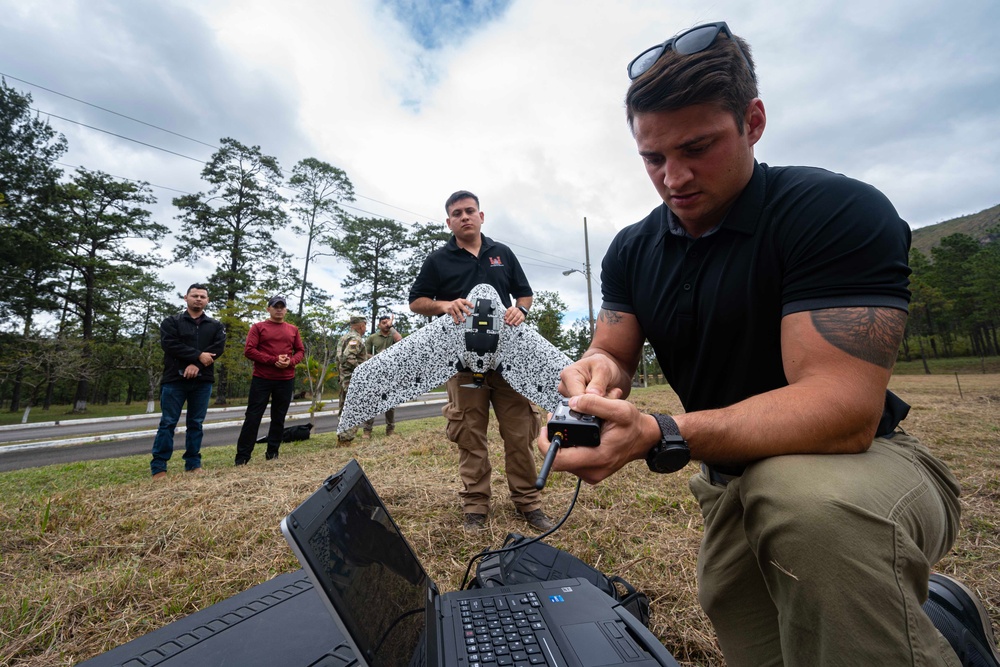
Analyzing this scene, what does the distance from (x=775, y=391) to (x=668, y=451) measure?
1.00ft

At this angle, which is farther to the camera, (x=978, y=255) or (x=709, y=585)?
(x=978, y=255)

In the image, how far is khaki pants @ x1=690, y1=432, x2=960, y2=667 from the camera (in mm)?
780

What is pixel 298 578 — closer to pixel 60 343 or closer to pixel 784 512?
pixel 784 512

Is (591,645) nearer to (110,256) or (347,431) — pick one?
(347,431)

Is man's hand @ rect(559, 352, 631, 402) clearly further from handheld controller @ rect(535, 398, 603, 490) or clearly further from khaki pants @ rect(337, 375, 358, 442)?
khaki pants @ rect(337, 375, 358, 442)

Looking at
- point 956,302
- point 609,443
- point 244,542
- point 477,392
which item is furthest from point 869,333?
point 956,302

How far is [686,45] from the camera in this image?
4.40 feet

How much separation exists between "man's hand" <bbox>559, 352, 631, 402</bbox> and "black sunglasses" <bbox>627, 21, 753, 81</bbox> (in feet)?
3.23

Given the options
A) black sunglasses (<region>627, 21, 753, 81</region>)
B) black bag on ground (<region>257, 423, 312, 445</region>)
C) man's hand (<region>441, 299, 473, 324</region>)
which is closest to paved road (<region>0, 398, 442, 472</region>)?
black bag on ground (<region>257, 423, 312, 445</region>)

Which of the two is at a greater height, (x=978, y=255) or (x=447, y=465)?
(x=978, y=255)

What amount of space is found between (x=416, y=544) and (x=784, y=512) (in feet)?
7.47

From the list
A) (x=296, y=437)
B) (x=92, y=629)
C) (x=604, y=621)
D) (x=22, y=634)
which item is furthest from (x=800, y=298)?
(x=296, y=437)

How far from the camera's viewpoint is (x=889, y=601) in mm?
779

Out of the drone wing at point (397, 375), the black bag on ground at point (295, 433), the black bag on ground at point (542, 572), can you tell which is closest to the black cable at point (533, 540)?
the black bag on ground at point (542, 572)
